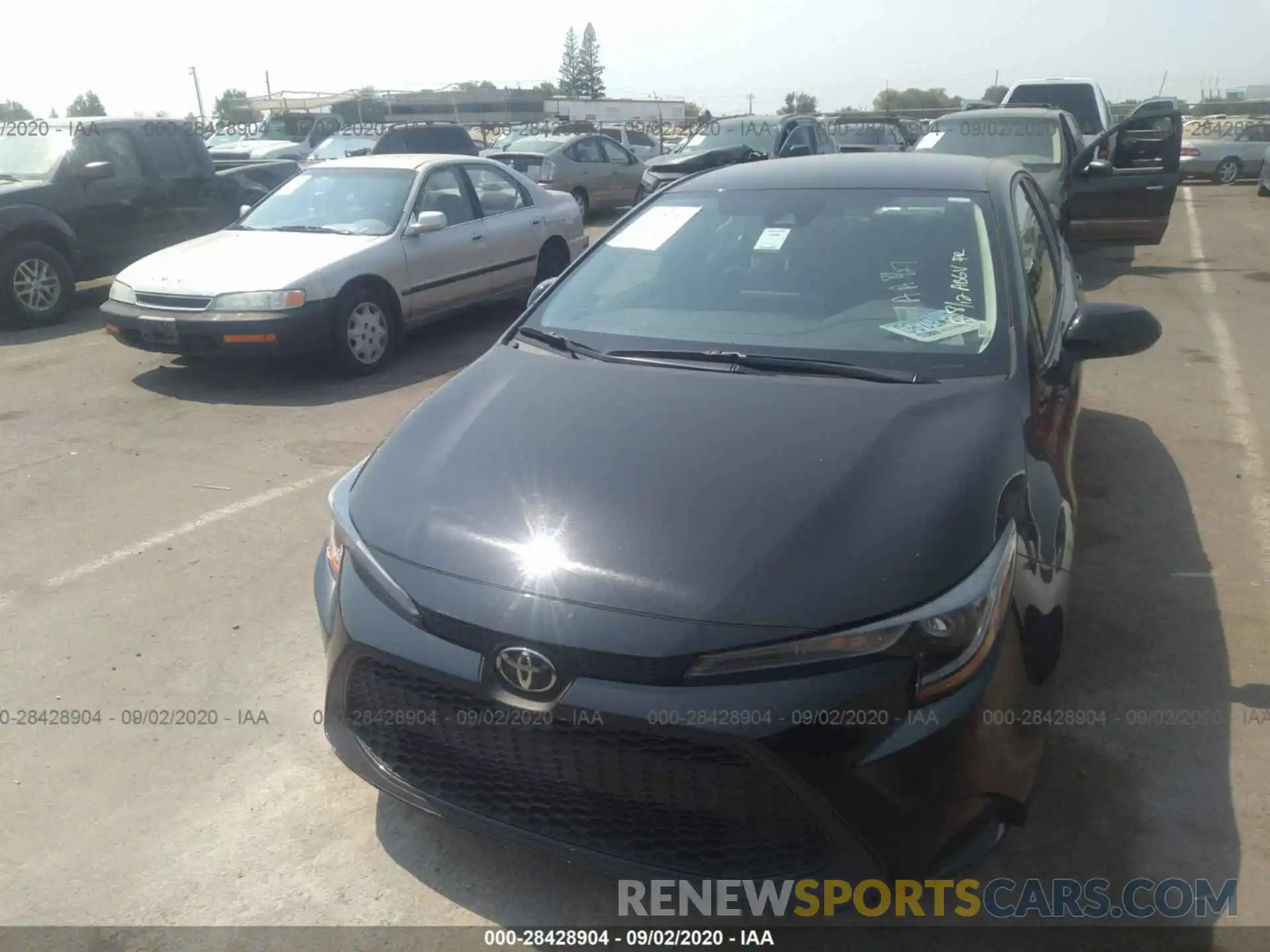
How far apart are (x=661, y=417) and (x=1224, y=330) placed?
23.6 feet

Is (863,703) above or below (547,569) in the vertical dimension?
below

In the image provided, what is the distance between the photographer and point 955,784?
2203 mm

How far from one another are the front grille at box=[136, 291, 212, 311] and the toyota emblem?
5.57 metres

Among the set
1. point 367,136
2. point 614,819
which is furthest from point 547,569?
point 367,136

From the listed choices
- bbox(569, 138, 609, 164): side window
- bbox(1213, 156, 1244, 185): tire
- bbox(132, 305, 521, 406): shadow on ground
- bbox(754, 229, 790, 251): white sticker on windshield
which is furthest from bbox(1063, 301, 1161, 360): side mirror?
bbox(1213, 156, 1244, 185): tire

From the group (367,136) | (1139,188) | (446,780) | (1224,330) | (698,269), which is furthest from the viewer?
(367,136)

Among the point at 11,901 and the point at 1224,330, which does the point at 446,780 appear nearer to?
the point at 11,901

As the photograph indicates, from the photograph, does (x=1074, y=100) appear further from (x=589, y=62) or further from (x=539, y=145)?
(x=589, y=62)

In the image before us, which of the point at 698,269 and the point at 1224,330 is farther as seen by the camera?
the point at 1224,330

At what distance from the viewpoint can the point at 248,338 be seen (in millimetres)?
6863

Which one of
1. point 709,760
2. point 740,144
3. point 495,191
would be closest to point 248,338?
point 495,191

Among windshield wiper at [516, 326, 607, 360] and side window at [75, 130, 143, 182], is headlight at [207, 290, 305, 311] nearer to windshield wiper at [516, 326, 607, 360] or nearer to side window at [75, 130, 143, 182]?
windshield wiper at [516, 326, 607, 360]

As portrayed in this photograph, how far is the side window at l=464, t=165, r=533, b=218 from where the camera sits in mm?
8773

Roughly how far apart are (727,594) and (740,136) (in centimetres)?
1598
